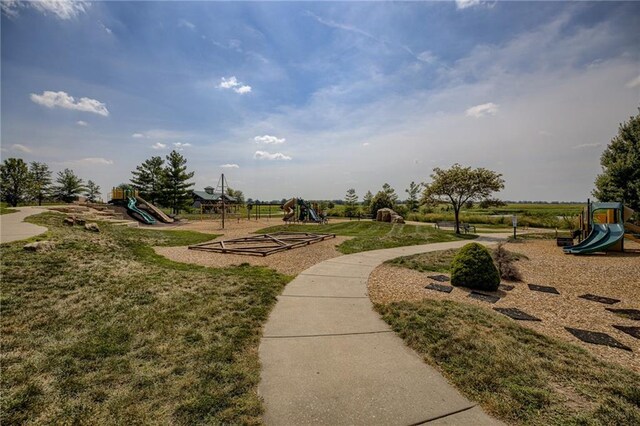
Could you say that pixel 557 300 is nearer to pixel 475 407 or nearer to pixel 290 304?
pixel 475 407

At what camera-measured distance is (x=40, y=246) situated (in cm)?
691

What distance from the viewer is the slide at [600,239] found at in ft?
35.5

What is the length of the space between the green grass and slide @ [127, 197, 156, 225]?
83.8ft

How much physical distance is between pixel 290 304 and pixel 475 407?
11.0 ft

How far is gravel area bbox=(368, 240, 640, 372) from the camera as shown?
426 cm

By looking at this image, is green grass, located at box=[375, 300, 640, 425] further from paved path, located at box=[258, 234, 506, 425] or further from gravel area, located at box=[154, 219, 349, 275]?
gravel area, located at box=[154, 219, 349, 275]

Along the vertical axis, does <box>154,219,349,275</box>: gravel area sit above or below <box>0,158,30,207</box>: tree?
below

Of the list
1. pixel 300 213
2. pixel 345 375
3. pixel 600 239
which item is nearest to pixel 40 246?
pixel 345 375

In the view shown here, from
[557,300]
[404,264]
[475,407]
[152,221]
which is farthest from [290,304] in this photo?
[152,221]

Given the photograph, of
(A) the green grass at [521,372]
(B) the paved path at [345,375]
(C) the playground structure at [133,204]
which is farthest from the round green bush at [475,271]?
(C) the playground structure at [133,204]

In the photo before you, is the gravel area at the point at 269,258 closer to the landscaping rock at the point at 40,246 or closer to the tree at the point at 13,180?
the landscaping rock at the point at 40,246

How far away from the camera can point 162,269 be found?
7.35 m

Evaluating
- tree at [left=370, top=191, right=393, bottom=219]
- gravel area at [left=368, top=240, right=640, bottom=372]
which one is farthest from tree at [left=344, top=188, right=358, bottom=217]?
gravel area at [left=368, top=240, right=640, bottom=372]

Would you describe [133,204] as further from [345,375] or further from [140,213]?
[345,375]
